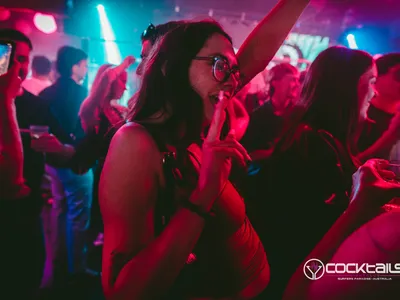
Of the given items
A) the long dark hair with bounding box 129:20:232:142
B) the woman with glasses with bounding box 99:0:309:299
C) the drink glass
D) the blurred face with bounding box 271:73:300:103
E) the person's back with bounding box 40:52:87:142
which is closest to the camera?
the woman with glasses with bounding box 99:0:309:299

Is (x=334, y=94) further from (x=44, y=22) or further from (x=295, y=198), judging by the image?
(x=44, y=22)

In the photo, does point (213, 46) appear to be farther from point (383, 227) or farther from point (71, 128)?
point (71, 128)

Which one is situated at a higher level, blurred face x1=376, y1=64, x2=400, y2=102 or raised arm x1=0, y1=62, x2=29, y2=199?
Result: blurred face x1=376, y1=64, x2=400, y2=102

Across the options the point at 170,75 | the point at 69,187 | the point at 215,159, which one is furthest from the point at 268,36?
the point at 69,187

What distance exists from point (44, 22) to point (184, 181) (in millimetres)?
1287

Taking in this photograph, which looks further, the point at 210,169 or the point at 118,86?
the point at 118,86

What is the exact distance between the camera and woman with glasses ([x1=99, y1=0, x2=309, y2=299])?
816 millimetres

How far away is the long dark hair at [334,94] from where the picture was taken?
48.1 inches

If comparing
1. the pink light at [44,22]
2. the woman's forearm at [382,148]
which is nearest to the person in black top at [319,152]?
the woman's forearm at [382,148]

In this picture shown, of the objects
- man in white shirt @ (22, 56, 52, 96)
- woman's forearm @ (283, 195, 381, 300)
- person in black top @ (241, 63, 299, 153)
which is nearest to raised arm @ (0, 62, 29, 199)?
man in white shirt @ (22, 56, 52, 96)

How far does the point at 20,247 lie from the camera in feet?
4.91

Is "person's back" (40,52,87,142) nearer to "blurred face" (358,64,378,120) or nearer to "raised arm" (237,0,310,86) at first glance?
"raised arm" (237,0,310,86)

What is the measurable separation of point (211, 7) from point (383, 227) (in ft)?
4.39

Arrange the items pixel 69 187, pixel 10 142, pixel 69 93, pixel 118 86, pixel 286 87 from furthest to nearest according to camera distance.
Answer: pixel 286 87 → pixel 69 187 → pixel 69 93 → pixel 118 86 → pixel 10 142
